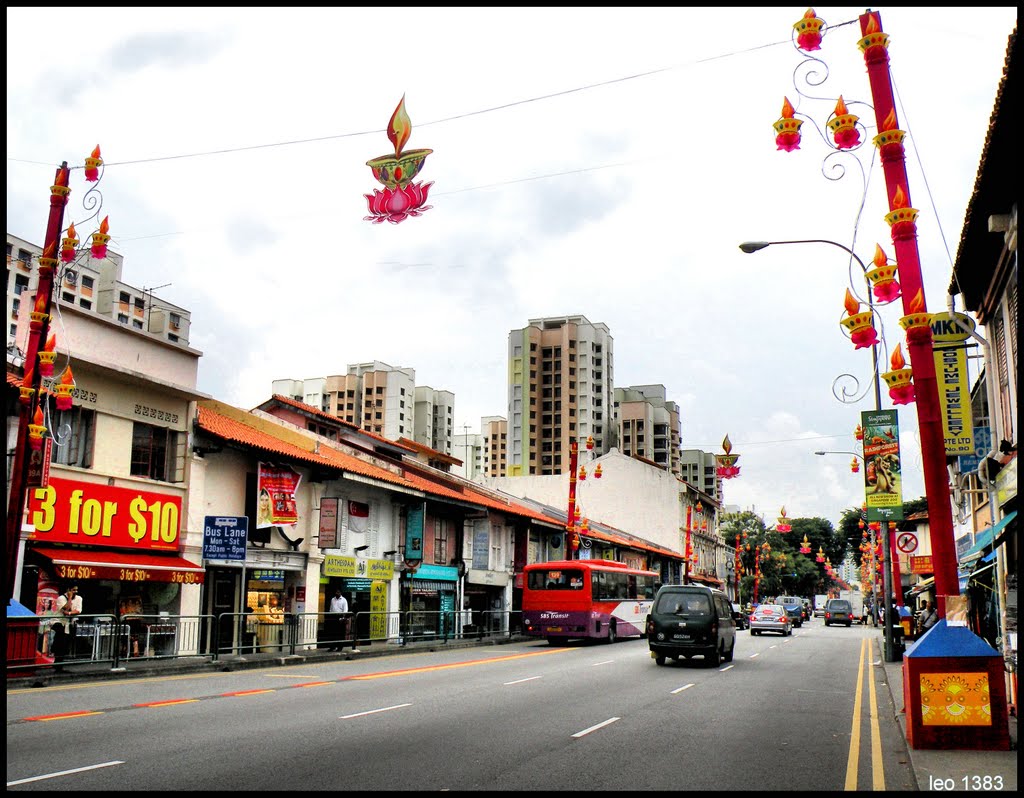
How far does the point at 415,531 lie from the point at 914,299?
92.1 feet

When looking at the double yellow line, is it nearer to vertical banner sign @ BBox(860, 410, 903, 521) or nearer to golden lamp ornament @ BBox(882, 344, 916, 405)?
golden lamp ornament @ BBox(882, 344, 916, 405)

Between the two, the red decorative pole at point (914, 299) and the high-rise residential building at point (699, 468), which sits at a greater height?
the high-rise residential building at point (699, 468)

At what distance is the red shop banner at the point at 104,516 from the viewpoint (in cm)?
2173

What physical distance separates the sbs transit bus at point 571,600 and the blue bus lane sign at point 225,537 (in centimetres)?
1482

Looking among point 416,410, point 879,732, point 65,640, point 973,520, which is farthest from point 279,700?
point 416,410

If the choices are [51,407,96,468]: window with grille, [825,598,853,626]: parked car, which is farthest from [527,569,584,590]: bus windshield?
[825,598,853,626]: parked car

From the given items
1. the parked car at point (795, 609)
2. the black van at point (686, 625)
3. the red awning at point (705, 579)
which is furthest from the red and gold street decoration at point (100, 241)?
the red awning at point (705, 579)

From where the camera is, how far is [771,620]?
1793 inches

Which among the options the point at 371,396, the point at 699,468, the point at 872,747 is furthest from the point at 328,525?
the point at 699,468

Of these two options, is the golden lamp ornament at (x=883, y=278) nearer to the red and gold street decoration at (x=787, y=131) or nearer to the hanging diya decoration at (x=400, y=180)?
the red and gold street decoration at (x=787, y=131)

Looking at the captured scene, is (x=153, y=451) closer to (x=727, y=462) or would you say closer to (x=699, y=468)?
(x=727, y=462)

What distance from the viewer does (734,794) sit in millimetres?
7891

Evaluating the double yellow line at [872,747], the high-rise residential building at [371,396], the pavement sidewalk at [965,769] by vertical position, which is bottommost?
the double yellow line at [872,747]

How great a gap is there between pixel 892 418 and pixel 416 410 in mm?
119826
